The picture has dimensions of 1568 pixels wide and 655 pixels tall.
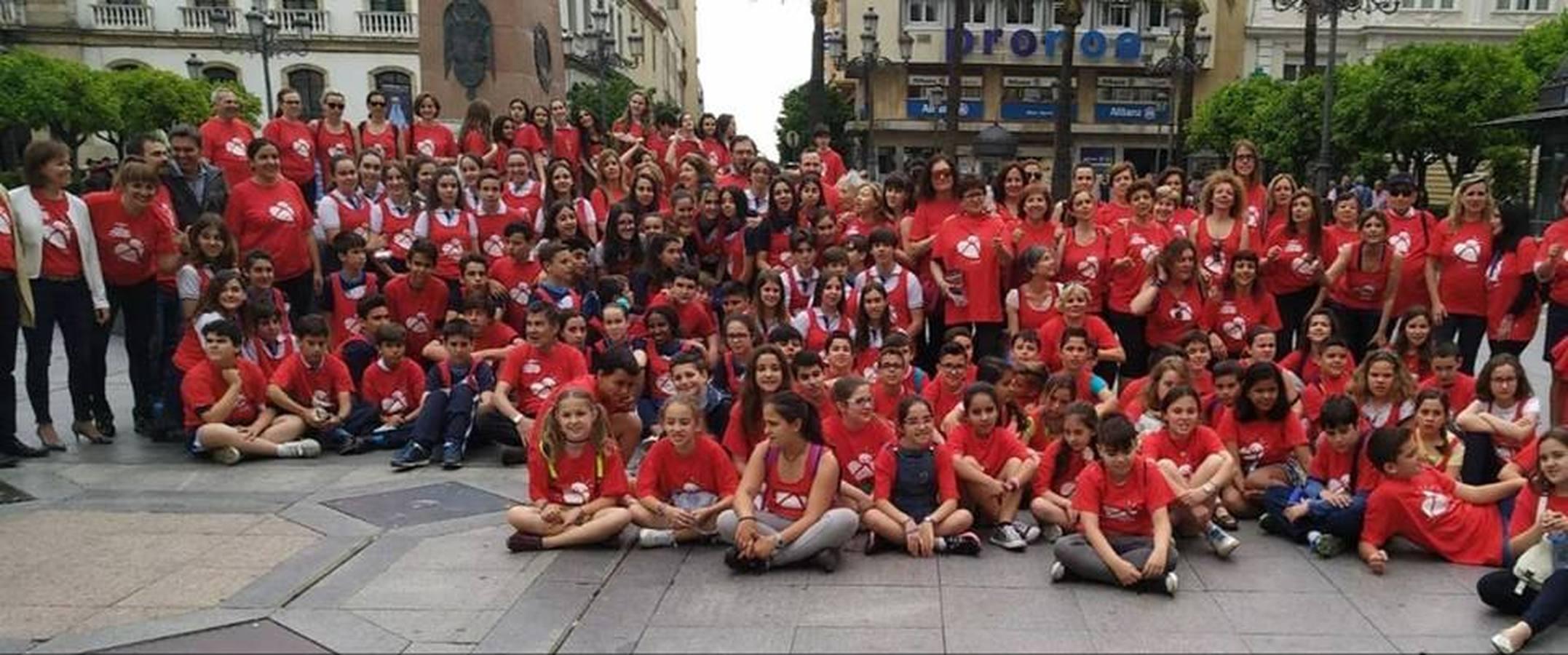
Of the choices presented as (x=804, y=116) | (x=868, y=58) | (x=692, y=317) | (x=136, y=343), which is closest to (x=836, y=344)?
(x=692, y=317)

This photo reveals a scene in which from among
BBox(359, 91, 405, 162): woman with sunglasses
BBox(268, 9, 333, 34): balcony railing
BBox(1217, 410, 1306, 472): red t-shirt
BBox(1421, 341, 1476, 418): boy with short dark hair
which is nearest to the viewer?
BBox(1217, 410, 1306, 472): red t-shirt

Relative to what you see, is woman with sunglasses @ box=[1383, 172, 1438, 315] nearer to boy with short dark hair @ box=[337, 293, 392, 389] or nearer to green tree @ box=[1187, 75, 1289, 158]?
boy with short dark hair @ box=[337, 293, 392, 389]

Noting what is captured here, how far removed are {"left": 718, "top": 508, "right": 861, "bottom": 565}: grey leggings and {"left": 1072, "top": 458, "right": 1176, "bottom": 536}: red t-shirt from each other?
3.50 ft

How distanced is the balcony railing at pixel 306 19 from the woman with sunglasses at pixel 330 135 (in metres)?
41.0

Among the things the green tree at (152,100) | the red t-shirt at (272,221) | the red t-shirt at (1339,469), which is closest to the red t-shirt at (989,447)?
the red t-shirt at (1339,469)

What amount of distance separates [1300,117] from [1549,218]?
14.2 meters

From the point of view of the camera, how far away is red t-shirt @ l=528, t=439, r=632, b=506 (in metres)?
5.56

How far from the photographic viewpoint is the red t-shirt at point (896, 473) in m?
5.50

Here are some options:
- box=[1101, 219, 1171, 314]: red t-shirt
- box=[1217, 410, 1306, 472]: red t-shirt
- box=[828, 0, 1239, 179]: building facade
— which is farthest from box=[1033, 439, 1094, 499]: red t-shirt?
box=[828, 0, 1239, 179]: building facade

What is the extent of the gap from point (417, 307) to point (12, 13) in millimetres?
48969

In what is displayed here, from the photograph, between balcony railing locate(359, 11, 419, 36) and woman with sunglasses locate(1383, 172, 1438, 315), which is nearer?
woman with sunglasses locate(1383, 172, 1438, 315)

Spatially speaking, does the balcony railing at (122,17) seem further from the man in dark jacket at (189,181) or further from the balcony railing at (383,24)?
the man in dark jacket at (189,181)

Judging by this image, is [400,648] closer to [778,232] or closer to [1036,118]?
[778,232]

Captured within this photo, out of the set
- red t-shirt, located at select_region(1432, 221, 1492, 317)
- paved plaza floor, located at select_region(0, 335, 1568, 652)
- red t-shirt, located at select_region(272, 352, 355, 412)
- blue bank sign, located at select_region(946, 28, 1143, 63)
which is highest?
blue bank sign, located at select_region(946, 28, 1143, 63)
